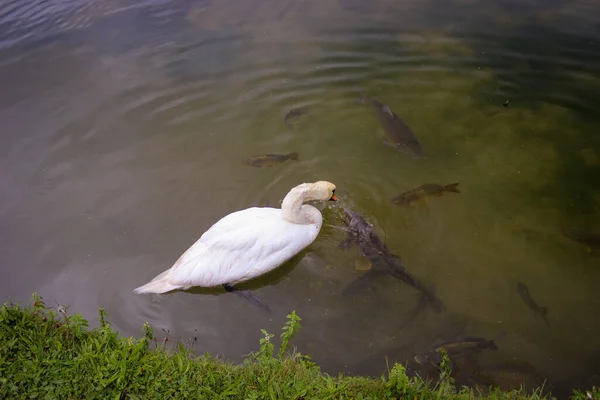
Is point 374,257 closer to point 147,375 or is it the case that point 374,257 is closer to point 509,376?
point 509,376

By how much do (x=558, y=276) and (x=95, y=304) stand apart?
5091mm

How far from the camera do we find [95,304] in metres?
5.11

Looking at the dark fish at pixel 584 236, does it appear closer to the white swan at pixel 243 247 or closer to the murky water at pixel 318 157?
the murky water at pixel 318 157

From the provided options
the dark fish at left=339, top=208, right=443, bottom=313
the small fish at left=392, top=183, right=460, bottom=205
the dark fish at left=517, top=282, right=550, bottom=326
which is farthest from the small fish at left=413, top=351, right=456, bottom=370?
the small fish at left=392, top=183, right=460, bottom=205

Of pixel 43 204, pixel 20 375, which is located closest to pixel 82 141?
pixel 43 204

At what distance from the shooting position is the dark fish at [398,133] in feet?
21.0

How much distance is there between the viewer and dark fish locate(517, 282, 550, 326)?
15.6 feet

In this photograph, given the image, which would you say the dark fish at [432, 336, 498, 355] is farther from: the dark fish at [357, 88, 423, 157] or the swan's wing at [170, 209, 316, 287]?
the dark fish at [357, 88, 423, 157]

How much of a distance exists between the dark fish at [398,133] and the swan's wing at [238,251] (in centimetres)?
216

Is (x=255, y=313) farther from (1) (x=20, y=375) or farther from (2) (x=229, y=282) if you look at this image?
(1) (x=20, y=375)

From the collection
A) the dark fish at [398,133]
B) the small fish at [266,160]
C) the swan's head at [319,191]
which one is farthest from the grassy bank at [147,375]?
the dark fish at [398,133]

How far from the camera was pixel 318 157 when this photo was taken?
6625 millimetres

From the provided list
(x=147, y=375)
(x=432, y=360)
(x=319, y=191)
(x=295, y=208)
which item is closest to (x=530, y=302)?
(x=432, y=360)

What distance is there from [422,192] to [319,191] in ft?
4.47
